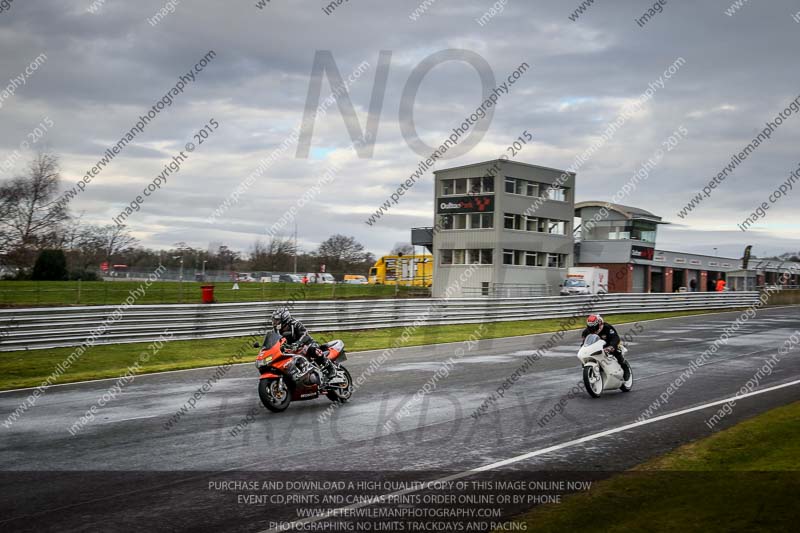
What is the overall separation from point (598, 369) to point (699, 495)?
651 centimetres

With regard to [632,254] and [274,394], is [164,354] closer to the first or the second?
[274,394]

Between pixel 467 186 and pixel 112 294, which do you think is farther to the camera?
pixel 467 186

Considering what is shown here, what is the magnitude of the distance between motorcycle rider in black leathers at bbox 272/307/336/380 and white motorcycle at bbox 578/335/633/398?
184 inches

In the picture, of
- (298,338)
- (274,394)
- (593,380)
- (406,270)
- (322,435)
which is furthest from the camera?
(406,270)

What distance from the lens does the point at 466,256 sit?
52.6 metres

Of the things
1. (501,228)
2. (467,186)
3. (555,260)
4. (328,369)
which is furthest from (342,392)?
(555,260)

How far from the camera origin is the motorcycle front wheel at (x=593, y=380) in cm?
1252

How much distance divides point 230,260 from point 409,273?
101ft

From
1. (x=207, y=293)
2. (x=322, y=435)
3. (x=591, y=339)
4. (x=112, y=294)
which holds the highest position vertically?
(x=207, y=293)

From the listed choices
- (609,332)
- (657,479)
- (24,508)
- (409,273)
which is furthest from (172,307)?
(409,273)

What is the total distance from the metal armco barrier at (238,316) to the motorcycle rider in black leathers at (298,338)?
9885mm

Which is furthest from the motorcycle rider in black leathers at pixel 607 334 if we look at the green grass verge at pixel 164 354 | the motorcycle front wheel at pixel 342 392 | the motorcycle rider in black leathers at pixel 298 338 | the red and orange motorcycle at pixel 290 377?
the green grass verge at pixel 164 354

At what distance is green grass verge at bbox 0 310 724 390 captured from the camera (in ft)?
52.8

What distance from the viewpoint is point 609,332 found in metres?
13.2
